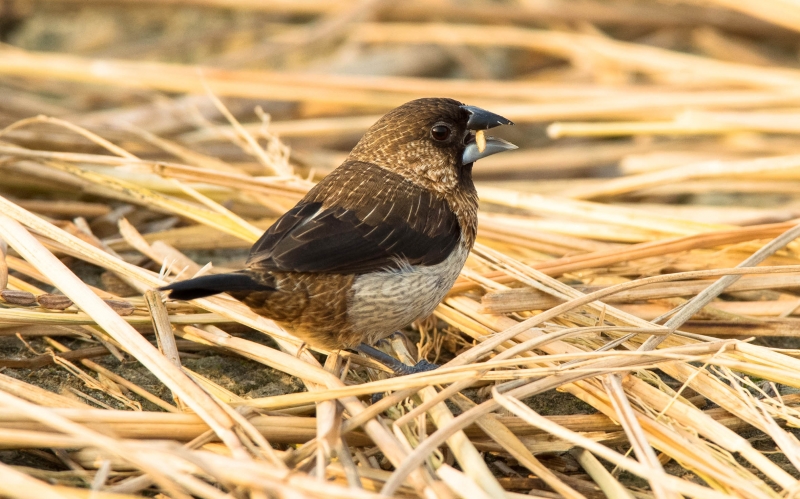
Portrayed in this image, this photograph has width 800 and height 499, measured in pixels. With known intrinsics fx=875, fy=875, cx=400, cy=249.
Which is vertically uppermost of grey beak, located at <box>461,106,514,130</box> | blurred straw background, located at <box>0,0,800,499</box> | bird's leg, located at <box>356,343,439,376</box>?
grey beak, located at <box>461,106,514,130</box>

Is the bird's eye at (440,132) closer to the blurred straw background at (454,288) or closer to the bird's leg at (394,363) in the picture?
the blurred straw background at (454,288)

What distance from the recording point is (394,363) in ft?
8.55

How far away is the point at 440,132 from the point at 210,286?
1.17 metres

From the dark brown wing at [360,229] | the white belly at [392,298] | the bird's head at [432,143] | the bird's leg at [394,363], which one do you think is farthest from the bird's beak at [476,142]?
the bird's leg at [394,363]

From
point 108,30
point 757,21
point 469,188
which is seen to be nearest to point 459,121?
point 469,188

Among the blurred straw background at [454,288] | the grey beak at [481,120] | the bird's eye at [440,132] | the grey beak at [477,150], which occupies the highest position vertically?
the grey beak at [481,120]

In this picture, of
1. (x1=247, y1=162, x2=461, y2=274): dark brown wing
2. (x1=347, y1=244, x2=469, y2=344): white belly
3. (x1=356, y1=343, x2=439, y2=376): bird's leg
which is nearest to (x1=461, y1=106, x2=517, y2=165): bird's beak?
(x1=247, y1=162, x2=461, y2=274): dark brown wing

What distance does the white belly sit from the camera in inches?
96.3

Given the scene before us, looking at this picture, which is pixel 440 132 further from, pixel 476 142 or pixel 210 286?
pixel 210 286

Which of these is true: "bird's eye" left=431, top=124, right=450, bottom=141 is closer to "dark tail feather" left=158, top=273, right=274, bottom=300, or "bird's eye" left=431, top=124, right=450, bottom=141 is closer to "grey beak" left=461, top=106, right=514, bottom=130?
"grey beak" left=461, top=106, right=514, bottom=130

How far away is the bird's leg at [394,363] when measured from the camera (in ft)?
8.41

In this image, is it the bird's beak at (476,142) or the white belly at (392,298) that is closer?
the white belly at (392,298)

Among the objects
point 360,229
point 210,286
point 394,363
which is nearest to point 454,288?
point 394,363

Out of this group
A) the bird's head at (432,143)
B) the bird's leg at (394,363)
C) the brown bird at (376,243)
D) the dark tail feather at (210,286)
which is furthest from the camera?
the bird's head at (432,143)
